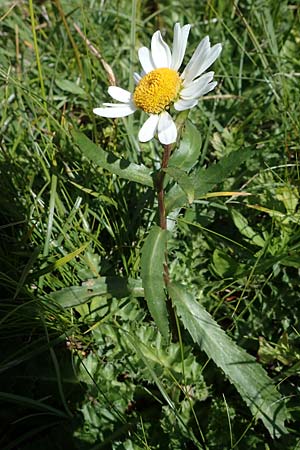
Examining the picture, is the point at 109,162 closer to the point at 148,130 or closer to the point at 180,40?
the point at 148,130

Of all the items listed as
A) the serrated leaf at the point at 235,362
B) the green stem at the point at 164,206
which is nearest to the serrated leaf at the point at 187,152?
the green stem at the point at 164,206

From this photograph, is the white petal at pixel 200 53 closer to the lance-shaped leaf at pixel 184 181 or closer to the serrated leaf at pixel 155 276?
the lance-shaped leaf at pixel 184 181

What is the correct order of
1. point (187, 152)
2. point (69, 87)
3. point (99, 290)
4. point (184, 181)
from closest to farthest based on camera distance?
point (184, 181) → point (187, 152) → point (99, 290) → point (69, 87)

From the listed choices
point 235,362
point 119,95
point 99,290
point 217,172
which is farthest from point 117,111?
point 235,362

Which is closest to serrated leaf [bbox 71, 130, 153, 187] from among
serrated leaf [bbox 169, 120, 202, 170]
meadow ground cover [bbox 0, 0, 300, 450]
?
meadow ground cover [bbox 0, 0, 300, 450]

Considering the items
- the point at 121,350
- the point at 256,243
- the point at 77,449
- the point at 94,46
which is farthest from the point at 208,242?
the point at 94,46

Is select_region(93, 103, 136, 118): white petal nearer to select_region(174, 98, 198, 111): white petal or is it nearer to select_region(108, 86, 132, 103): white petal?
select_region(108, 86, 132, 103): white petal
